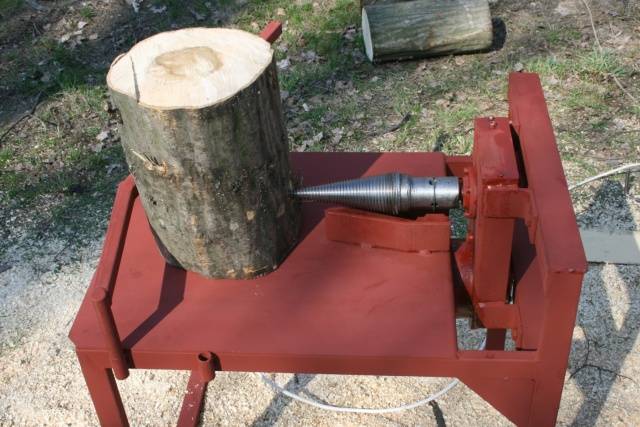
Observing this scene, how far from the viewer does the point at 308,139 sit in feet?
16.0

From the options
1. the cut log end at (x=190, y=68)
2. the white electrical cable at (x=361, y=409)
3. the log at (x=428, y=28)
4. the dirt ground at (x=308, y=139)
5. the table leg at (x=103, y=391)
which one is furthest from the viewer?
the log at (x=428, y=28)

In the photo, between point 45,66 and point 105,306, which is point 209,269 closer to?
point 105,306

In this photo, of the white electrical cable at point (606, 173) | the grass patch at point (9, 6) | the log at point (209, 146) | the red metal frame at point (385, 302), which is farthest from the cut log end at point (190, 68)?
the grass patch at point (9, 6)

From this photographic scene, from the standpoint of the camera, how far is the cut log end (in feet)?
6.64

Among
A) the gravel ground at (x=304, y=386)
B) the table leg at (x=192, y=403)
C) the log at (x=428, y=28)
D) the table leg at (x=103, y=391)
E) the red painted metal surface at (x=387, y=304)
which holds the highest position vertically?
the red painted metal surface at (x=387, y=304)

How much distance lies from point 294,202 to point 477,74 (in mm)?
3222

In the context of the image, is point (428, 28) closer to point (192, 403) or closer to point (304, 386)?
point (304, 386)

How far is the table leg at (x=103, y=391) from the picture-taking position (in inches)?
89.3

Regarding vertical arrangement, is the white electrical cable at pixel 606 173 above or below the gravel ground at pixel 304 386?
above

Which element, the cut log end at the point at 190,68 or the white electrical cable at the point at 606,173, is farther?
the white electrical cable at the point at 606,173

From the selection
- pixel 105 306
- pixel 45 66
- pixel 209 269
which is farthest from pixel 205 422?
pixel 45 66

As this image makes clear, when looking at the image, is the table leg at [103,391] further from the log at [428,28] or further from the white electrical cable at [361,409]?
the log at [428,28]

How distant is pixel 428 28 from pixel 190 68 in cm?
359

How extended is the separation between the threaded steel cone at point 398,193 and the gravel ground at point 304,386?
1291 mm
